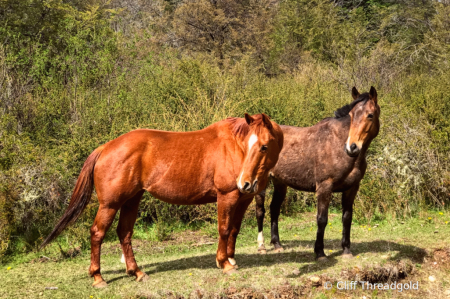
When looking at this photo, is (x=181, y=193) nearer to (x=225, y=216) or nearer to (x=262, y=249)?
(x=225, y=216)

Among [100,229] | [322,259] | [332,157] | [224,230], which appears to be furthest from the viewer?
[322,259]

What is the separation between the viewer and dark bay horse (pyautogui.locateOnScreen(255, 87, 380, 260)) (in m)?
5.95

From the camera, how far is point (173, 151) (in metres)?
5.79

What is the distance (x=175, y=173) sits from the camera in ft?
18.6

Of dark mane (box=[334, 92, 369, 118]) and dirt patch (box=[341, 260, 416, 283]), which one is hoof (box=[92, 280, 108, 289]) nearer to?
dirt patch (box=[341, 260, 416, 283])

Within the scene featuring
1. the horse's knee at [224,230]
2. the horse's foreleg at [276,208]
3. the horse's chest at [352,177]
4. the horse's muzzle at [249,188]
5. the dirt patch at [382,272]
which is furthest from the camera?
the horse's foreleg at [276,208]

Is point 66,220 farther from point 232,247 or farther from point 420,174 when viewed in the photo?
point 420,174

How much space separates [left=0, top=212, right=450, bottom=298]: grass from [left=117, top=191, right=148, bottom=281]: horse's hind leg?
0.15m

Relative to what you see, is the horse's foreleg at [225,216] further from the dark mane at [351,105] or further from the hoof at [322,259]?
the dark mane at [351,105]

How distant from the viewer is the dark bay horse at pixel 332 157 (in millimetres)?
5945

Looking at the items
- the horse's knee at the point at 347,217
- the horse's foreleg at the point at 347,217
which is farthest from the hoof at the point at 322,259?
the horse's knee at the point at 347,217

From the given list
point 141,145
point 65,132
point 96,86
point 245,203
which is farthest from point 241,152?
point 96,86

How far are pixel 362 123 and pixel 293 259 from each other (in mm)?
2298

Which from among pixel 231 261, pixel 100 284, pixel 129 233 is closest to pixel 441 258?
pixel 231 261
